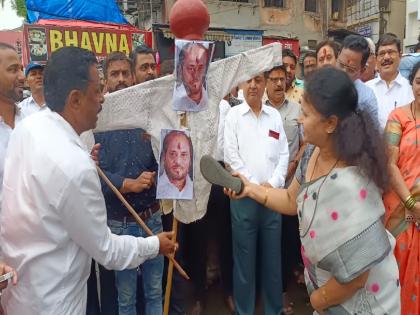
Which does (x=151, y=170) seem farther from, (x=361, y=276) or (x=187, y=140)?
(x=361, y=276)

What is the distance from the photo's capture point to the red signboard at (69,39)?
8852mm

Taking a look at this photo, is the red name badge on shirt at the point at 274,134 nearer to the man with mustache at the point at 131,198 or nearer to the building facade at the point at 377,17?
the man with mustache at the point at 131,198

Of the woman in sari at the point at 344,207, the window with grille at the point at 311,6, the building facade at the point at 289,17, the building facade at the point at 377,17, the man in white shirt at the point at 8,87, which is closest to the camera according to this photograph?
the woman in sari at the point at 344,207

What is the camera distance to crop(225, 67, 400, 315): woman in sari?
139cm

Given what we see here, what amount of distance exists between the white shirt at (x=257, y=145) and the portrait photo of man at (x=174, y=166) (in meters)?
0.68

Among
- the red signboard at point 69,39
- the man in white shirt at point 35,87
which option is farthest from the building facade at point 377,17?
the man in white shirt at point 35,87

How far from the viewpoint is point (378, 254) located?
4.52ft

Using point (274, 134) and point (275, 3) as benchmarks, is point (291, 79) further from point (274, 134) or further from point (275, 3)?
point (275, 3)

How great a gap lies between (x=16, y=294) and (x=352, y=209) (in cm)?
130

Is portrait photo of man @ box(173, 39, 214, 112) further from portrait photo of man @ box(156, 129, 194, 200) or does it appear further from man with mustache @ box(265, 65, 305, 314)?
man with mustache @ box(265, 65, 305, 314)

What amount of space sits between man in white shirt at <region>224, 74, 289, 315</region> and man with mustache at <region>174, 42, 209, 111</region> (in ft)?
2.50

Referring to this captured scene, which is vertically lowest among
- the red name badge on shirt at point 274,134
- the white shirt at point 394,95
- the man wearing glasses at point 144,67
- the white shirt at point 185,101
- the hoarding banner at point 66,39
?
the red name badge on shirt at point 274,134

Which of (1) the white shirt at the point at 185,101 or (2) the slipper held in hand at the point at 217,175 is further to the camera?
(1) the white shirt at the point at 185,101

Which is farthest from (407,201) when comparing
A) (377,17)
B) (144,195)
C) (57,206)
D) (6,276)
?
(377,17)
